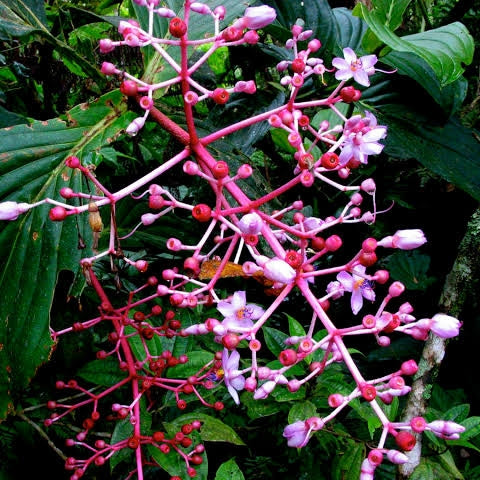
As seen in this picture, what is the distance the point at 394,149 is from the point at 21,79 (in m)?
0.95

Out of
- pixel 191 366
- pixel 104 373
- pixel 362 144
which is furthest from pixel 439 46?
pixel 104 373

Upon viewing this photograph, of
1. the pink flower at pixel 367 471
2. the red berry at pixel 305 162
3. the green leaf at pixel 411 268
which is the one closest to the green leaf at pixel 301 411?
the pink flower at pixel 367 471

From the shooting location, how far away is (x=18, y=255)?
739 millimetres

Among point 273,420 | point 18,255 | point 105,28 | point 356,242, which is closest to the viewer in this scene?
point 18,255

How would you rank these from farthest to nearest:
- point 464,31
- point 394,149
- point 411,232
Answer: point 394,149 < point 464,31 < point 411,232

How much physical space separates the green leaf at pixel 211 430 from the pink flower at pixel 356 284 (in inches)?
12.8

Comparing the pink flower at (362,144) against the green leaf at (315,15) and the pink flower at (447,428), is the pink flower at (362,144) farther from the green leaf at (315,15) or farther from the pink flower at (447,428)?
the green leaf at (315,15)

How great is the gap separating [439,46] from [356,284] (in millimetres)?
508

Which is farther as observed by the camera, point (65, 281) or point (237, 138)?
point (237, 138)

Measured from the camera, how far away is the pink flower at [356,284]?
61 cm

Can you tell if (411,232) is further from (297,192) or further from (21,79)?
(21,79)

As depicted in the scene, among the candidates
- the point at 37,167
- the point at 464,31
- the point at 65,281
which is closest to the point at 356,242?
the point at 464,31

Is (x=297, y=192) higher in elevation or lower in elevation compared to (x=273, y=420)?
higher

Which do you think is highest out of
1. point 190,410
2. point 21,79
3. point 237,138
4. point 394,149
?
point 21,79
